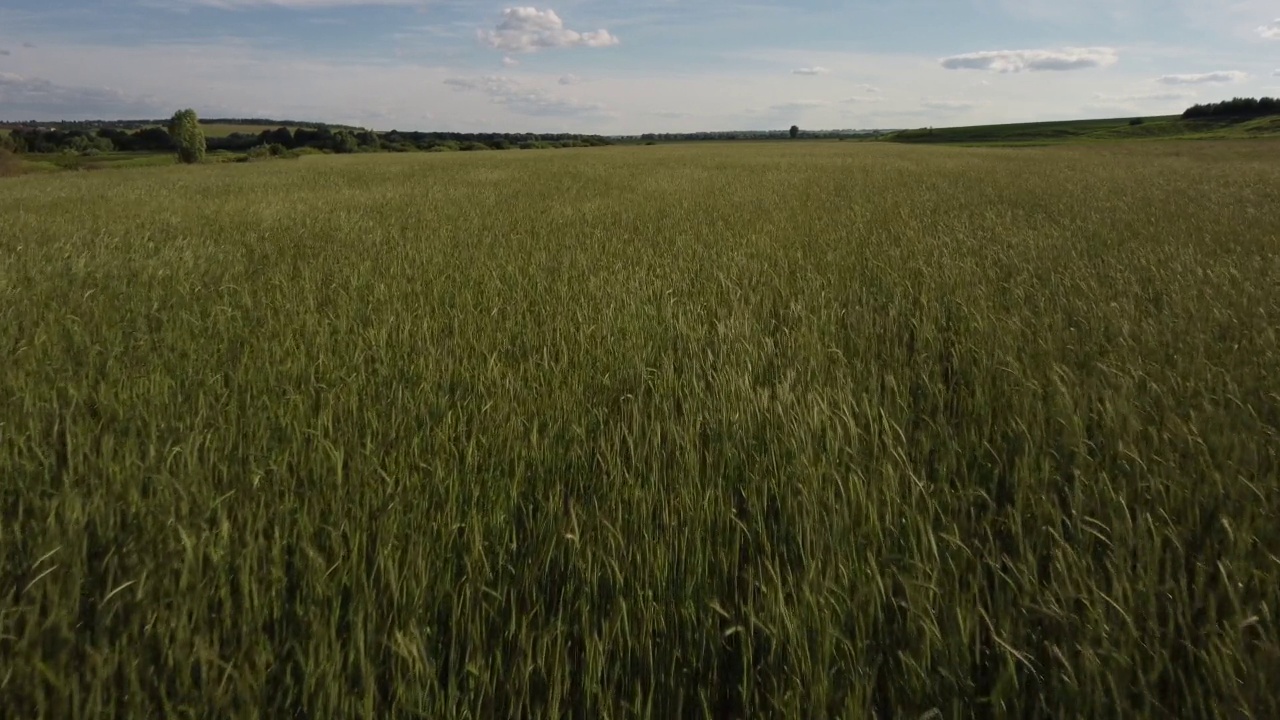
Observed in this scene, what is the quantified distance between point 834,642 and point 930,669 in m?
0.17

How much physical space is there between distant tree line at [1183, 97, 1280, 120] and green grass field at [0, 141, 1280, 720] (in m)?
85.7

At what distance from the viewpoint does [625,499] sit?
4.95 ft

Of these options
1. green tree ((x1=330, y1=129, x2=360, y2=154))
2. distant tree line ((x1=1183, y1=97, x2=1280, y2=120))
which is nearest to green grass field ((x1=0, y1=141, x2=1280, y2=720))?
green tree ((x1=330, y1=129, x2=360, y2=154))

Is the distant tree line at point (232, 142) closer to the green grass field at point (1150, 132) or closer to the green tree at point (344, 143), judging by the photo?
the green tree at point (344, 143)

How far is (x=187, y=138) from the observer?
48.6m

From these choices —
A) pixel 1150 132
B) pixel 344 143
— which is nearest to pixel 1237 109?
pixel 1150 132

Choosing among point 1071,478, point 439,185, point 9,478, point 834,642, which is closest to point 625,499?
point 834,642

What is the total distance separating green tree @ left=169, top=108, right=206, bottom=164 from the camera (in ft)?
160

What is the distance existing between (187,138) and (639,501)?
2392 inches

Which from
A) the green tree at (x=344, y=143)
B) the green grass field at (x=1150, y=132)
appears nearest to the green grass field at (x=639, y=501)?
the green grass field at (x=1150, y=132)

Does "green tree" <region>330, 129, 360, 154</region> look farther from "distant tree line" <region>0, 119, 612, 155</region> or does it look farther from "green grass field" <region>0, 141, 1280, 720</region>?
"green grass field" <region>0, 141, 1280, 720</region>

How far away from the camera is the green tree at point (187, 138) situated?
48625 mm

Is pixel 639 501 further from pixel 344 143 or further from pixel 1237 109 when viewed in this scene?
pixel 1237 109

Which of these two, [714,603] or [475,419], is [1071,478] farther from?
[475,419]
